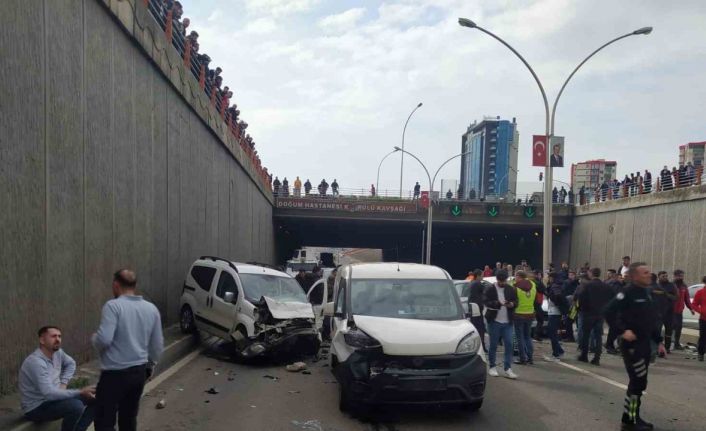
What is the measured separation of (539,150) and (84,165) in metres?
16.0

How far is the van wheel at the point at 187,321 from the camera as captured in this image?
1337 centimetres

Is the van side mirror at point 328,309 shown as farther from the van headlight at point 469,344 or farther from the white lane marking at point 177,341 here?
the van headlight at point 469,344

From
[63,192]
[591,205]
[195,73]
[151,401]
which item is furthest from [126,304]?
[591,205]

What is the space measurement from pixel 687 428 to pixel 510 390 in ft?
8.21

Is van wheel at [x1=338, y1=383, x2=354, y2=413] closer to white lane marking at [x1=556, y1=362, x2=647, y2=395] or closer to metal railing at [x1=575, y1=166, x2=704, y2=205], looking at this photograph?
white lane marking at [x1=556, y1=362, x2=647, y2=395]

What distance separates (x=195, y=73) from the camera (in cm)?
1795

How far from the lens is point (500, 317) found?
32.9 feet

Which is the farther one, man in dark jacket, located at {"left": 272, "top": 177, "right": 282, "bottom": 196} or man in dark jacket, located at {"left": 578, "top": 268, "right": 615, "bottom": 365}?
man in dark jacket, located at {"left": 272, "top": 177, "right": 282, "bottom": 196}

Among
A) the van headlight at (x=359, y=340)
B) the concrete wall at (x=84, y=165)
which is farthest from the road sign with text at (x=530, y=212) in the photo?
the van headlight at (x=359, y=340)

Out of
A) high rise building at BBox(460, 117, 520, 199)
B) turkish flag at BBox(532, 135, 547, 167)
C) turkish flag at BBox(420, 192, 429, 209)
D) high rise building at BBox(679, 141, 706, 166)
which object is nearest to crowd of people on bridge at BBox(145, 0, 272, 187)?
turkish flag at BBox(532, 135, 547, 167)

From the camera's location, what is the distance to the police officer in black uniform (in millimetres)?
6312

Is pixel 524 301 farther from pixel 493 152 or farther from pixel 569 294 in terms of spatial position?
pixel 493 152

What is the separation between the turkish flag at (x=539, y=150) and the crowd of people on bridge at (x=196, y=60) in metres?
11.1

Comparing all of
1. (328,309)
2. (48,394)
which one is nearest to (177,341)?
(328,309)
